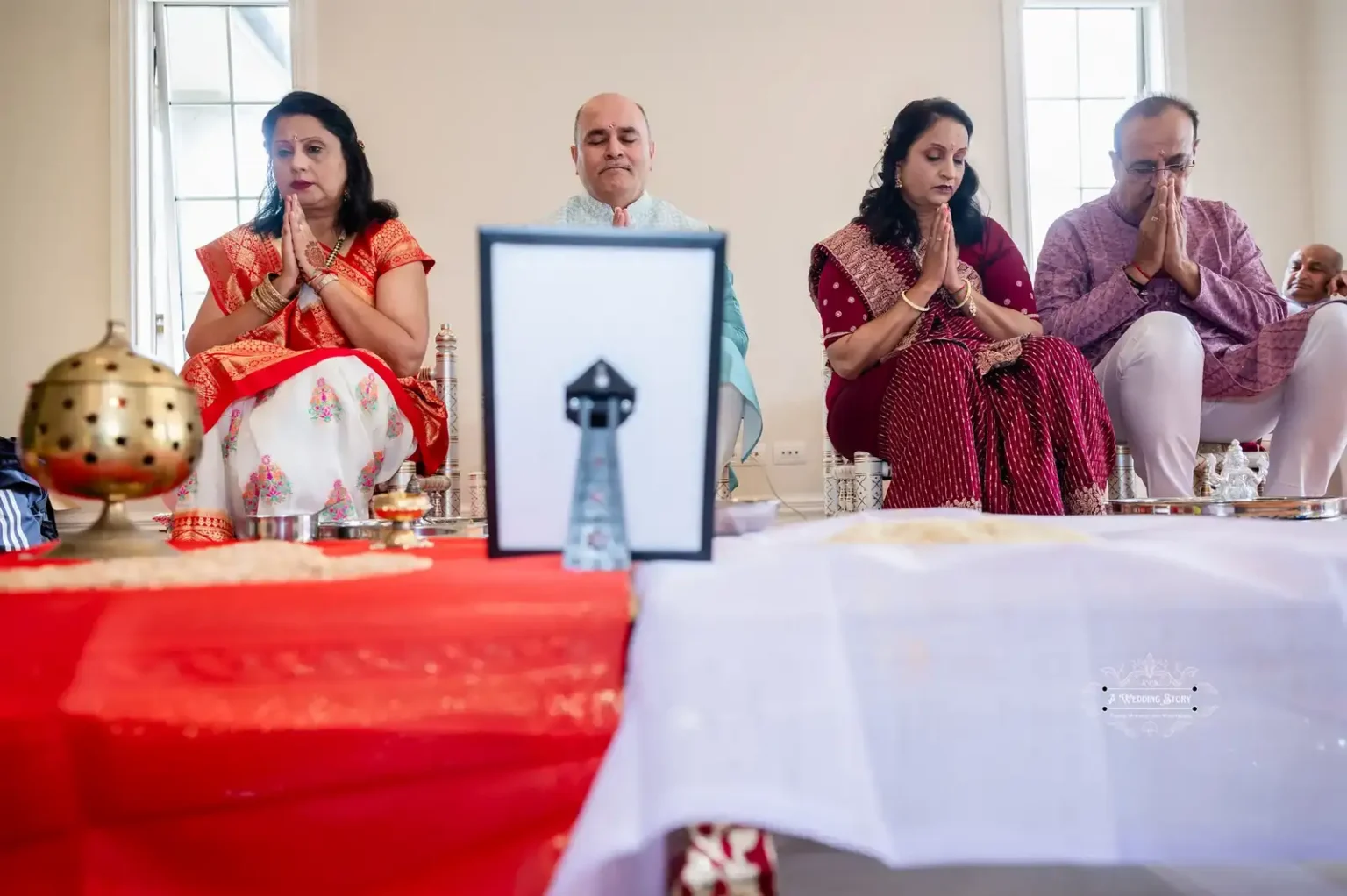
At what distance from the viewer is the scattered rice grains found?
582 millimetres

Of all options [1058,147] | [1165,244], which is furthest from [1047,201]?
[1165,244]

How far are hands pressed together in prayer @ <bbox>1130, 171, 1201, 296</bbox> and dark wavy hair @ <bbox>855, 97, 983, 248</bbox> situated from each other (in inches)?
13.9

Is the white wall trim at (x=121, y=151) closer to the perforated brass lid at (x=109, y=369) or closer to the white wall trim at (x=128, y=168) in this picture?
the white wall trim at (x=128, y=168)

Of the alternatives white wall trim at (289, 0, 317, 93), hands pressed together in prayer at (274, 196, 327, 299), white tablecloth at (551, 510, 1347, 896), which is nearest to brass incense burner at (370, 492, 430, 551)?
white tablecloth at (551, 510, 1347, 896)

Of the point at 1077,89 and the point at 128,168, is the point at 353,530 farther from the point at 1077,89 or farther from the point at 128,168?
the point at 1077,89

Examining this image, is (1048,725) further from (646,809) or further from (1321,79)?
(1321,79)

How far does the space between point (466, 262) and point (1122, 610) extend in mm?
3387

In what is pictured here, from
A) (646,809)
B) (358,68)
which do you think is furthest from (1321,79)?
(646,809)

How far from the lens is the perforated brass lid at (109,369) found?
69 cm

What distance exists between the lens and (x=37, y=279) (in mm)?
3637

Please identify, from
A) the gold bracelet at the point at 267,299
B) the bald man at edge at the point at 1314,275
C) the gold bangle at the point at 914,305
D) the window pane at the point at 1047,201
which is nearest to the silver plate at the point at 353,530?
the gold bracelet at the point at 267,299

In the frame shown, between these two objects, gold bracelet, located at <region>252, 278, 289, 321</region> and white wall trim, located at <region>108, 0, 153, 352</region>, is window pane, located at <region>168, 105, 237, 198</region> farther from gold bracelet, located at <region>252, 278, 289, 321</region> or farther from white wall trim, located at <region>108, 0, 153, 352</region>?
gold bracelet, located at <region>252, 278, 289, 321</region>

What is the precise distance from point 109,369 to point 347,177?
165 centimetres

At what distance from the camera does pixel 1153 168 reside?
2.27m
